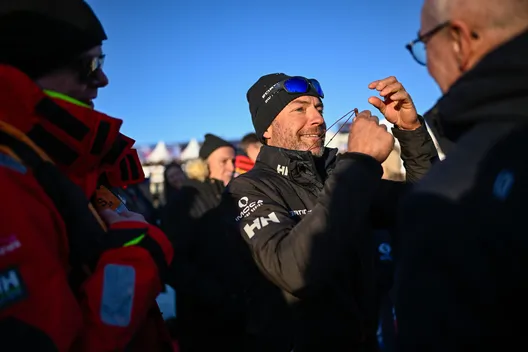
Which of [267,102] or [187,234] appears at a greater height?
[267,102]

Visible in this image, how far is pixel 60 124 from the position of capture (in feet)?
4.46

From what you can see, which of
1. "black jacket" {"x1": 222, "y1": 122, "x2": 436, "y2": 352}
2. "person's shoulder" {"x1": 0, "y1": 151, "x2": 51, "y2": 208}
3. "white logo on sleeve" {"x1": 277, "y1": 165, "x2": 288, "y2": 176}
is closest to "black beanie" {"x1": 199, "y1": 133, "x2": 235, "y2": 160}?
"black jacket" {"x1": 222, "y1": 122, "x2": 436, "y2": 352}

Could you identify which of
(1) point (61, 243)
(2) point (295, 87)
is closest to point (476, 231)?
(1) point (61, 243)

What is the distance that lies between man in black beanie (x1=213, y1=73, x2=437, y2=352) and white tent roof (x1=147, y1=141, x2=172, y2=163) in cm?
1774

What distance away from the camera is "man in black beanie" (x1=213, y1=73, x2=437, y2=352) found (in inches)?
78.1

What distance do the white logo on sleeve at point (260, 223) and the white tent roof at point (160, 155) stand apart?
18.3 meters

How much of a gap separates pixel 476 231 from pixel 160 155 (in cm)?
2042

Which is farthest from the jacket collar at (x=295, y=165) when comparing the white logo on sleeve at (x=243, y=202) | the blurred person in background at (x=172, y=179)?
the blurred person in background at (x=172, y=179)

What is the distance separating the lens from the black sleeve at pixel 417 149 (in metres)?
2.61

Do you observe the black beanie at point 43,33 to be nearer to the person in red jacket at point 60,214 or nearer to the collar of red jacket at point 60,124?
the person in red jacket at point 60,214

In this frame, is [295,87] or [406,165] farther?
[295,87]

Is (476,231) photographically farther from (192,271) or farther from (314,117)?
(192,271)

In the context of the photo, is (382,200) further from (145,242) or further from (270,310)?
(145,242)

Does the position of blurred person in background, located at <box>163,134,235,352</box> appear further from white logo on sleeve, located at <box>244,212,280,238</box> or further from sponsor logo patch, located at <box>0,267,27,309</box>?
sponsor logo patch, located at <box>0,267,27,309</box>
